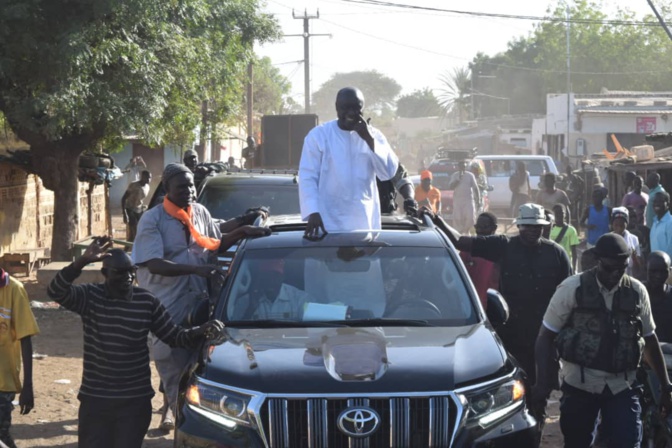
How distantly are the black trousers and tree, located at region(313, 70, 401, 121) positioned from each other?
134443mm

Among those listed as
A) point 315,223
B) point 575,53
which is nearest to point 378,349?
point 315,223

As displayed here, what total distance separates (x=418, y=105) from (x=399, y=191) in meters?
121

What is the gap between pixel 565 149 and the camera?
4566 cm

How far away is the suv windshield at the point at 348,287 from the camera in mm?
6008

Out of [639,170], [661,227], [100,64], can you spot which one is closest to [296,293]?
[661,227]

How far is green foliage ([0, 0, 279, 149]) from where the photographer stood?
14.1 metres

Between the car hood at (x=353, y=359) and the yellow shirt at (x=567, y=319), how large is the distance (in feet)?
1.30

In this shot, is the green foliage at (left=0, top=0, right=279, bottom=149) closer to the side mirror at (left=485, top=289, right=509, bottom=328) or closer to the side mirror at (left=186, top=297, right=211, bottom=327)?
the side mirror at (left=186, top=297, right=211, bottom=327)

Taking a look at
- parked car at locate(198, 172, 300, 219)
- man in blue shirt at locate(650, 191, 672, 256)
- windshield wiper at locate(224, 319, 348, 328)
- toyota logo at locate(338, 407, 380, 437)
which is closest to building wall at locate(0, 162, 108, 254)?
parked car at locate(198, 172, 300, 219)

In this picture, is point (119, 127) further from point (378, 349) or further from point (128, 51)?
point (378, 349)

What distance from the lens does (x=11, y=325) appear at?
6328 mm

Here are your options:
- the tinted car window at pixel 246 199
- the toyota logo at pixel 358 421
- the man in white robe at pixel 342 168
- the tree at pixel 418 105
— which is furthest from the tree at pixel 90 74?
the tree at pixel 418 105

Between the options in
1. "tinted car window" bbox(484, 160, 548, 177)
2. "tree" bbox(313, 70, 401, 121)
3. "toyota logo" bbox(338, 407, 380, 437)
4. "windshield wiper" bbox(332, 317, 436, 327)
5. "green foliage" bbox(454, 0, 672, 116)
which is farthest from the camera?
"tree" bbox(313, 70, 401, 121)

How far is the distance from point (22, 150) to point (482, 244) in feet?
45.5
